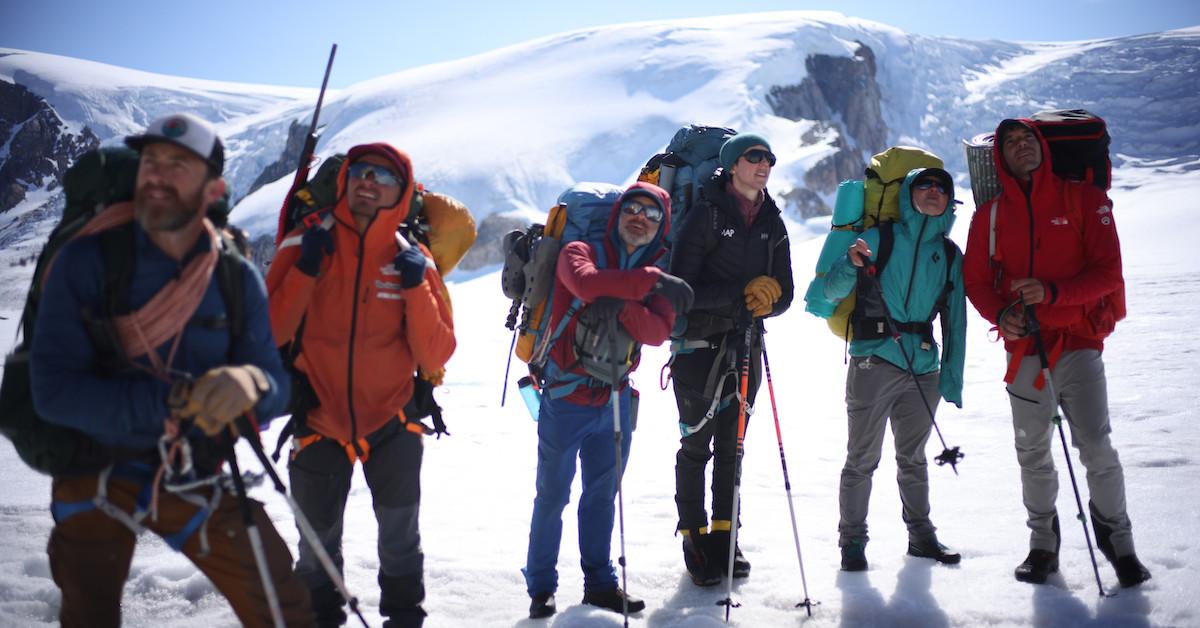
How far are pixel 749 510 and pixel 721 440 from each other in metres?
1.89

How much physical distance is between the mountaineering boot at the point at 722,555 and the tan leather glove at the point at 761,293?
157 centimetres

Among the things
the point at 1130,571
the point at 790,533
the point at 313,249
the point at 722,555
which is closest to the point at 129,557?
the point at 313,249

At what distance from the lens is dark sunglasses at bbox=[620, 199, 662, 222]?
177 inches

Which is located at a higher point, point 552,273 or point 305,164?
point 305,164

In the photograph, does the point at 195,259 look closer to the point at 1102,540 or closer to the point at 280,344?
the point at 280,344

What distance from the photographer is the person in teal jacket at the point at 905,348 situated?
201 inches

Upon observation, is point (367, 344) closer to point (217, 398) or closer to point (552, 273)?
point (217, 398)

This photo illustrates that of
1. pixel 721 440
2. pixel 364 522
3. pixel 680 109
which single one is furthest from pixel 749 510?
pixel 680 109

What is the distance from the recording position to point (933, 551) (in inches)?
204

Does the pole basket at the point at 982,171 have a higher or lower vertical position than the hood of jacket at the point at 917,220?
higher

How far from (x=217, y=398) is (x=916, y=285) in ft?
14.3

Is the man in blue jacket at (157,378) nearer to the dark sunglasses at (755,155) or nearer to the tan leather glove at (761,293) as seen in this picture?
the tan leather glove at (761,293)

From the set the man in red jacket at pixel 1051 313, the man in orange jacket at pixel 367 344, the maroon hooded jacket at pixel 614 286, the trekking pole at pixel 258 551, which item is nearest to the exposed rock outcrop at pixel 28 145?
the man in orange jacket at pixel 367 344

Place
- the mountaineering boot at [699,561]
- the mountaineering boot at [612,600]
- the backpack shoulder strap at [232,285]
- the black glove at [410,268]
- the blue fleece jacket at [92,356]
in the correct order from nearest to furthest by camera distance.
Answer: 1. the blue fleece jacket at [92,356]
2. the backpack shoulder strap at [232,285]
3. the black glove at [410,268]
4. the mountaineering boot at [612,600]
5. the mountaineering boot at [699,561]
